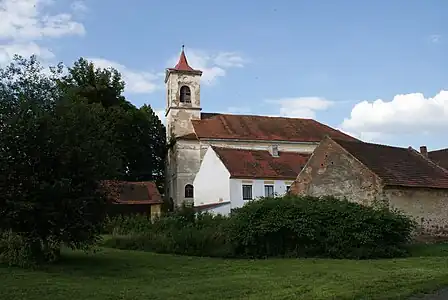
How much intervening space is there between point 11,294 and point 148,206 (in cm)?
3932

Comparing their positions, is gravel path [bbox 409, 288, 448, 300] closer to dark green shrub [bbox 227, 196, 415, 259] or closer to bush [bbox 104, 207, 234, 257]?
dark green shrub [bbox 227, 196, 415, 259]

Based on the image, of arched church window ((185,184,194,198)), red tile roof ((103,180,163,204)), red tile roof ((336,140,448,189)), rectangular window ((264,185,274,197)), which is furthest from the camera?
arched church window ((185,184,194,198))

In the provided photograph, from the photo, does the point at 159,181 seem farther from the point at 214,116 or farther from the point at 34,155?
the point at 34,155

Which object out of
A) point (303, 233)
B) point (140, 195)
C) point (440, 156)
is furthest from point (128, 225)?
point (440, 156)

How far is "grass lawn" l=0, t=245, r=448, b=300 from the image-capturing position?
482 inches

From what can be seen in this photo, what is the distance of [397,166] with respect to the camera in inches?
1286

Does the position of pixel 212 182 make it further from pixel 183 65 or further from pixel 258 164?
pixel 183 65

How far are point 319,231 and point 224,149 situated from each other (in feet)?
91.0

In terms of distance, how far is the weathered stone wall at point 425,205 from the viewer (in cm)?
2998

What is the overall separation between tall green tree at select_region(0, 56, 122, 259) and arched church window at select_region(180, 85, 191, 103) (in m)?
47.6

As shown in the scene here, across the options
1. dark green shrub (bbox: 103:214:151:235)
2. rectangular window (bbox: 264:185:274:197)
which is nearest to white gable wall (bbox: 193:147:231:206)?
rectangular window (bbox: 264:185:274:197)

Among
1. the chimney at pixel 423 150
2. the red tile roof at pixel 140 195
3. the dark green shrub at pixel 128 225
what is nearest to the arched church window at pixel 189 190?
the red tile roof at pixel 140 195

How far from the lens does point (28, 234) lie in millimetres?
18750

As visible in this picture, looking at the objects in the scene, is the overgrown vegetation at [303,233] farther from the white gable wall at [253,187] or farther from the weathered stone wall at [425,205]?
the white gable wall at [253,187]
